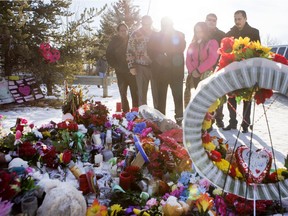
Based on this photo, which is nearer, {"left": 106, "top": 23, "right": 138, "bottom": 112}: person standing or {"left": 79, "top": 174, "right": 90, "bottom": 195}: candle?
{"left": 79, "top": 174, "right": 90, "bottom": 195}: candle

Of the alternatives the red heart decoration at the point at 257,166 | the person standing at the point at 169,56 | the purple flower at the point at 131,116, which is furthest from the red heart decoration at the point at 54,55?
the red heart decoration at the point at 257,166

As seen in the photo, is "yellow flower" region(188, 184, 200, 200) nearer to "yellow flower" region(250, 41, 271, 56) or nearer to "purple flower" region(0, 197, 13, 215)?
"yellow flower" region(250, 41, 271, 56)

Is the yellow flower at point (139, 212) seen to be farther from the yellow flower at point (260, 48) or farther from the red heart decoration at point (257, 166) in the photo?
the yellow flower at point (260, 48)

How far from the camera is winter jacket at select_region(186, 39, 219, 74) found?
15.2ft

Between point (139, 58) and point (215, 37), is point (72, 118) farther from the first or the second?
point (215, 37)

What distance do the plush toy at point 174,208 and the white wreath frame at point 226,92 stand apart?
262 mm

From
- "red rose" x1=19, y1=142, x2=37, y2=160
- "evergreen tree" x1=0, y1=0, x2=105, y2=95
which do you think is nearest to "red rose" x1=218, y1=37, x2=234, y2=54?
"red rose" x1=19, y1=142, x2=37, y2=160

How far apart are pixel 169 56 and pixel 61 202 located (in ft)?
11.4

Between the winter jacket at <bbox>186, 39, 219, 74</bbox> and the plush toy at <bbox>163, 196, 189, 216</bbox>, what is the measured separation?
296 centimetres

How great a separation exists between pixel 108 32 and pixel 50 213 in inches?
695

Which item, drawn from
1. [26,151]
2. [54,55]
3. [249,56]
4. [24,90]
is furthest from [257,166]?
[24,90]

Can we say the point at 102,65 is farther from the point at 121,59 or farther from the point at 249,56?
the point at 249,56

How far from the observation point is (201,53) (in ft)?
15.6

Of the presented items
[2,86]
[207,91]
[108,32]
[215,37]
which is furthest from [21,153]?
[108,32]
